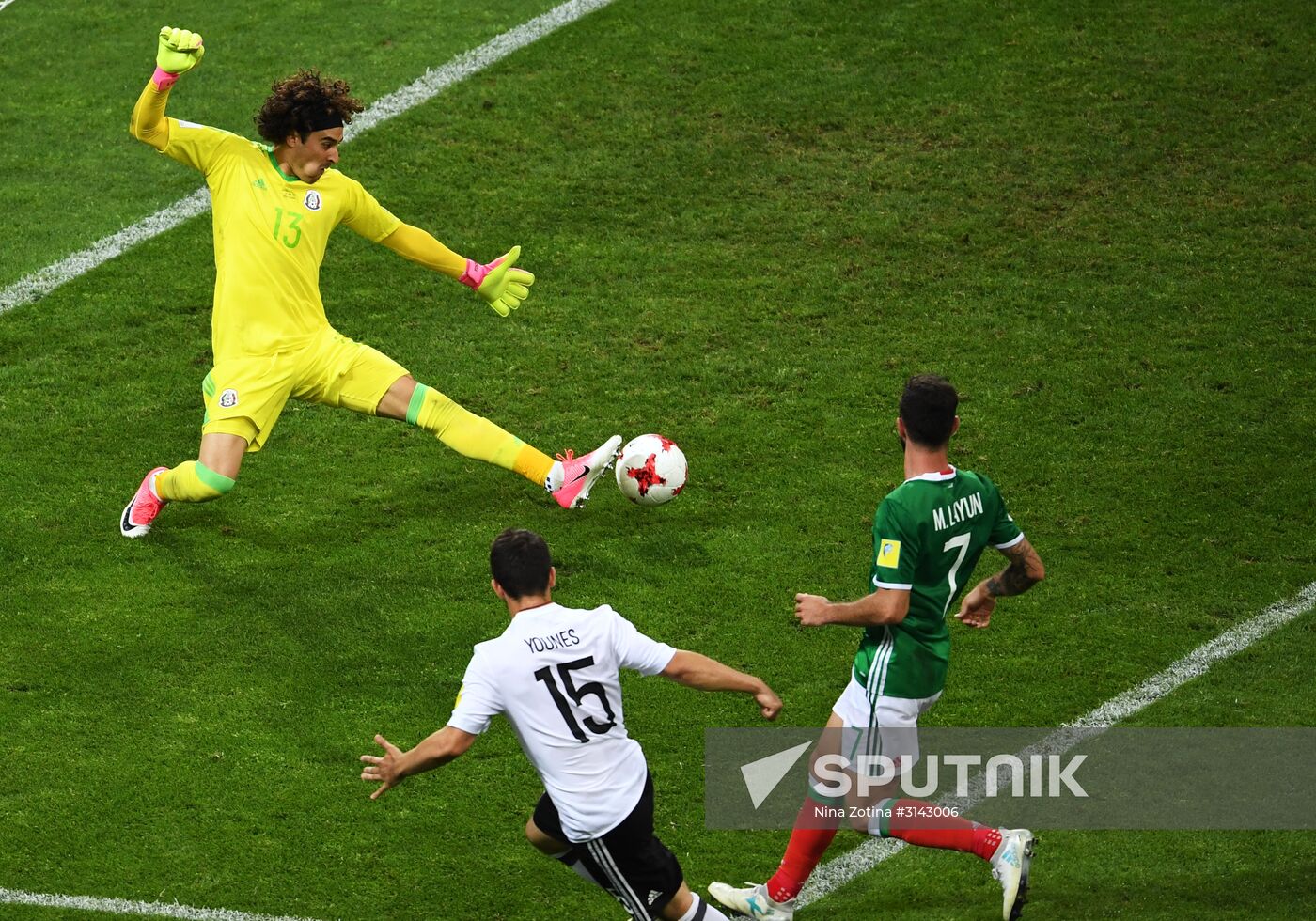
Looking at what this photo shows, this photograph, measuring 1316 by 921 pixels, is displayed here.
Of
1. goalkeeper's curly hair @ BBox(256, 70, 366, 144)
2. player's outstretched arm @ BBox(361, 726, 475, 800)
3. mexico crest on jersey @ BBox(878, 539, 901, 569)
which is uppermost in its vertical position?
goalkeeper's curly hair @ BBox(256, 70, 366, 144)

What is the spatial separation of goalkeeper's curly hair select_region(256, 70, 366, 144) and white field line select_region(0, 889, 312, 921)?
145 inches

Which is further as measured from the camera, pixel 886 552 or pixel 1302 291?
pixel 1302 291

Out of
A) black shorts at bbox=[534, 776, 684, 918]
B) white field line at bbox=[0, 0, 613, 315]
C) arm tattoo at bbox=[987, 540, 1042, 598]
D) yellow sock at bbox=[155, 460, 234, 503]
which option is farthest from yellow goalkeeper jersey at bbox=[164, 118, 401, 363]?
arm tattoo at bbox=[987, 540, 1042, 598]

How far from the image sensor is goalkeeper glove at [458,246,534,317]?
8602 millimetres

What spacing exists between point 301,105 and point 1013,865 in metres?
4.75

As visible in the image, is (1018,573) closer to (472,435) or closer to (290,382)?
(472,435)

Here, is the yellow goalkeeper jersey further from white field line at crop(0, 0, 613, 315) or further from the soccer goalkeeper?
white field line at crop(0, 0, 613, 315)

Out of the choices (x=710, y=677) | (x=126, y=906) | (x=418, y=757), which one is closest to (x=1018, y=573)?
(x=710, y=677)

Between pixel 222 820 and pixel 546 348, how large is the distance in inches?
168

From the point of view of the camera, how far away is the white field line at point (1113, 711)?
20.9 feet

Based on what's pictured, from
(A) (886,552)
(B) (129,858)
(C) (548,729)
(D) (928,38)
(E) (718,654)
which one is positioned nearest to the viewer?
(C) (548,729)

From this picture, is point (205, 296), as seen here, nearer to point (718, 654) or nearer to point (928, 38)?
point (718, 654)

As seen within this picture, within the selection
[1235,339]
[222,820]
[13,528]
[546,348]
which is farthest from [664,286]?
[222,820]

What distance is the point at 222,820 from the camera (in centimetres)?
656
